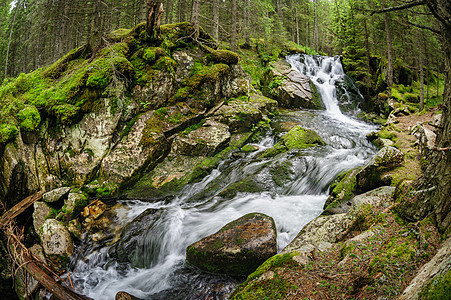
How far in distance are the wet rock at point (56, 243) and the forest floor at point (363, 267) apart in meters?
4.91

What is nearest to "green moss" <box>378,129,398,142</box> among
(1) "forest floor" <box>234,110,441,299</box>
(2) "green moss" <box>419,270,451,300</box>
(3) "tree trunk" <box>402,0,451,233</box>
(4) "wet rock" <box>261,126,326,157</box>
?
(4) "wet rock" <box>261,126,326,157</box>

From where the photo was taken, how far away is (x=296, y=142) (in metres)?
9.86

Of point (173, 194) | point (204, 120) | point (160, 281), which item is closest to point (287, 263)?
point (160, 281)

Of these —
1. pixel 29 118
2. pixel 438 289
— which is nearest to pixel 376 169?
pixel 438 289

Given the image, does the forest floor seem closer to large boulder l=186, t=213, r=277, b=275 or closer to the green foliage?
large boulder l=186, t=213, r=277, b=275

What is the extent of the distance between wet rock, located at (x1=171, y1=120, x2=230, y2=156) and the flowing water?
2.66 ft

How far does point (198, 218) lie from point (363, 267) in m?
4.50

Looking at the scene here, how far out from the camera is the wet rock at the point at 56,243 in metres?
5.71

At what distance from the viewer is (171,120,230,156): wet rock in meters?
9.05

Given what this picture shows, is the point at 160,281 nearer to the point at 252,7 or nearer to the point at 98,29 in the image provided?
the point at 98,29

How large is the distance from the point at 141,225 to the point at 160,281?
1.82 m

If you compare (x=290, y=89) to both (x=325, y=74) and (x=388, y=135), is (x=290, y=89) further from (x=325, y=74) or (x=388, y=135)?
(x=388, y=135)

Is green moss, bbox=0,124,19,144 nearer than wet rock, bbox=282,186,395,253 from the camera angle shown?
No

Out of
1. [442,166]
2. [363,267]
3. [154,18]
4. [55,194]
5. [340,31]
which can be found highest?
[340,31]
